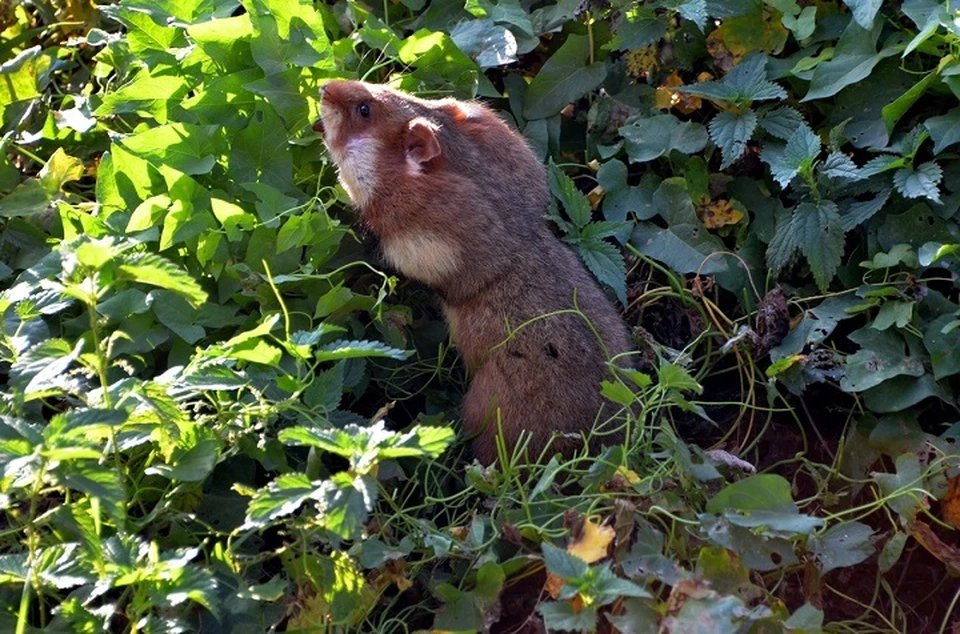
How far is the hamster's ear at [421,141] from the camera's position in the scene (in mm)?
3857

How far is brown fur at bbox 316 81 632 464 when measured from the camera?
146 inches

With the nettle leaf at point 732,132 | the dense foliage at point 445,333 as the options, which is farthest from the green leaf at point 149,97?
the nettle leaf at point 732,132

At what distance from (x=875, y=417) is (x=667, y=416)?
67 cm

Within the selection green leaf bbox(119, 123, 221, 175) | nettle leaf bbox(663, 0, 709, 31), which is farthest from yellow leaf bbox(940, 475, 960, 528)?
green leaf bbox(119, 123, 221, 175)

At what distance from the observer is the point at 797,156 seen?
3.91m

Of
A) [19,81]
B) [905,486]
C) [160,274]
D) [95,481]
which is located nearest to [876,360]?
[905,486]

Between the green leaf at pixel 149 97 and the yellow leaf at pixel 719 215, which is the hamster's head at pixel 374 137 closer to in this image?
the green leaf at pixel 149 97

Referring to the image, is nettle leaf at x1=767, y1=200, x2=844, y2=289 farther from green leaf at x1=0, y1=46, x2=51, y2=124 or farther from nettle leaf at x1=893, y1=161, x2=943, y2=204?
green leaf at x1=0, y1=46, x2=51, y2=124

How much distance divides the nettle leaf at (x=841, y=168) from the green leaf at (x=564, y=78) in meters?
0.93

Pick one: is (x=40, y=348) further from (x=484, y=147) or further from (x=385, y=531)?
(x=484, y=147)

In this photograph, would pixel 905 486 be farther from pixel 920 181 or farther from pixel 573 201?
pixel 573 201

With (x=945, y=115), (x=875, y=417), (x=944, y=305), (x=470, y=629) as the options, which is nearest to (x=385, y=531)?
(x=470, y=629)

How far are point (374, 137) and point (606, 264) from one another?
2.96 ft

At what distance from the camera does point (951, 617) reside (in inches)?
135
